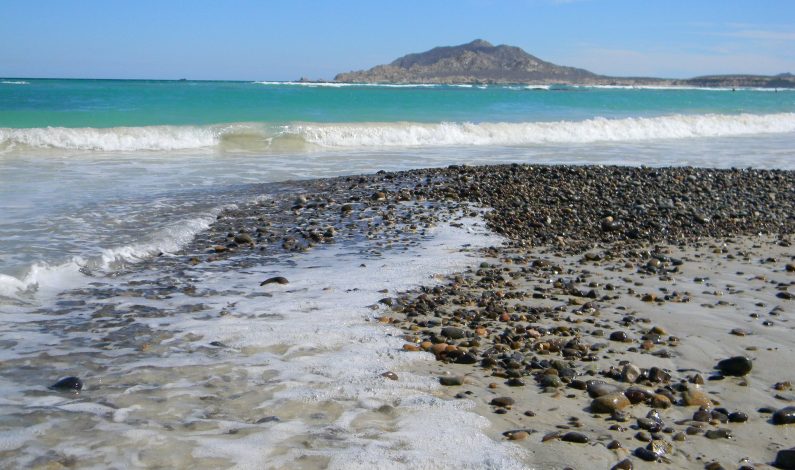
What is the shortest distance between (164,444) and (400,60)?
174 m

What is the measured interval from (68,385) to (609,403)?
8.76 ft

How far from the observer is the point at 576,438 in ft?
10.8

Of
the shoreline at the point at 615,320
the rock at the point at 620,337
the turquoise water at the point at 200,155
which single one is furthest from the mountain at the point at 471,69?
the rock at the point at 620,337

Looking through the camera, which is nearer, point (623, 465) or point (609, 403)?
point (623, 465)

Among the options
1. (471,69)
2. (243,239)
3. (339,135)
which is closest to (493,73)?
(471,69)

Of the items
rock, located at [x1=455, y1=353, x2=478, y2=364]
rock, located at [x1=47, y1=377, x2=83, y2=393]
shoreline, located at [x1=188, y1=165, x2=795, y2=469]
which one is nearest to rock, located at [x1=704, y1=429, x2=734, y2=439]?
shoreline, located at [x1=188, y1=165, x2=795, y2=469]

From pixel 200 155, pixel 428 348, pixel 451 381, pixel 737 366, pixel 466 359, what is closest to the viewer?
pixel 451 381

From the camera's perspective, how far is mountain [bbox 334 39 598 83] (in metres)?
150

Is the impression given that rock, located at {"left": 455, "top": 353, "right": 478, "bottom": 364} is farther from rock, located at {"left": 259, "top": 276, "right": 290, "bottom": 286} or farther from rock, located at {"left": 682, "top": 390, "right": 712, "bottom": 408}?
rock, located at {"left": 259, "top": 276, "right": 290, "bottom": 286}

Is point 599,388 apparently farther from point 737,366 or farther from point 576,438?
point 737,366

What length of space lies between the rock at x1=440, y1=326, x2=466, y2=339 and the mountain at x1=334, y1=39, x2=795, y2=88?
459ft

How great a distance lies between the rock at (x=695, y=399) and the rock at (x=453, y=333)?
1.38 meters

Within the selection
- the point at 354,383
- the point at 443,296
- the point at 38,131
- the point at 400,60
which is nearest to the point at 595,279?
the point at 443,296

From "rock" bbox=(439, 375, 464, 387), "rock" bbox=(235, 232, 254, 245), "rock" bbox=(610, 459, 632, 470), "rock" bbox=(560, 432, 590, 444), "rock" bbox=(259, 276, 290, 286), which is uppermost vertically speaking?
"rock" bbox=(235, 232, 254, 245)
